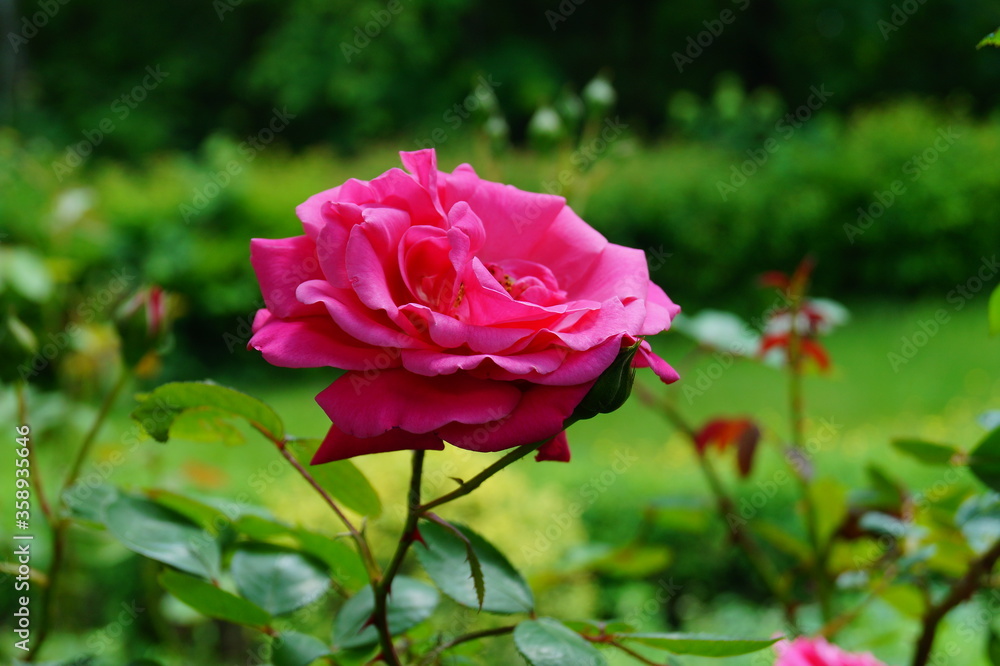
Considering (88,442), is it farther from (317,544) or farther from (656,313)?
(656,313)

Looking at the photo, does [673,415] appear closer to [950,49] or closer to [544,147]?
[544,147]

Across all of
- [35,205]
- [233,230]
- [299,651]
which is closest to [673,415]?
[299,651]

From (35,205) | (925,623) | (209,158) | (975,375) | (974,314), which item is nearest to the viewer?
(925,623)

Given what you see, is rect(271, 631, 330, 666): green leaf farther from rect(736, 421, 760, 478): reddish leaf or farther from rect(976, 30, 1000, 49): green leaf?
rect(736, 421, 760, 478): reddish leaf

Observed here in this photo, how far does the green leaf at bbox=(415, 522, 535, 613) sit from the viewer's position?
37 cm

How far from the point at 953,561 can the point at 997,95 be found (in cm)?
984

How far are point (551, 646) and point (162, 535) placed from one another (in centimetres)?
19

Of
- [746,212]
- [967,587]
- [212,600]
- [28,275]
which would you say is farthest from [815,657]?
[746,212]

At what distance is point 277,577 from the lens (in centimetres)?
43

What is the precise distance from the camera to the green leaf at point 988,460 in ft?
1.39

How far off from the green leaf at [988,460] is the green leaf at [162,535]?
37 centimetres

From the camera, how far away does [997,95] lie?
29.1ft

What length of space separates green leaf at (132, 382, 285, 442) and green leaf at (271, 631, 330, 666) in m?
0.09

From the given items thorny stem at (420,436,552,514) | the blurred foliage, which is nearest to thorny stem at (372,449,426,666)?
thorny stem at (420,436,552,514)
